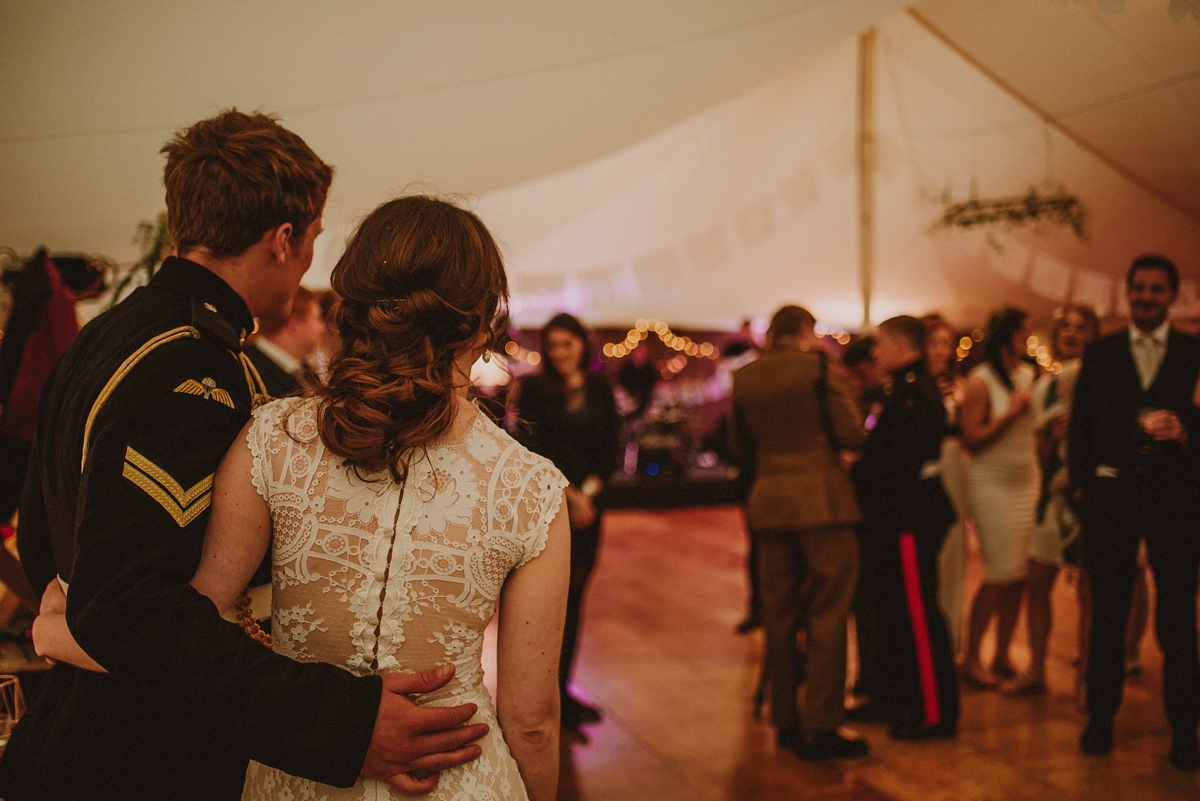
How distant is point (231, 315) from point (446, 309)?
0.43 m

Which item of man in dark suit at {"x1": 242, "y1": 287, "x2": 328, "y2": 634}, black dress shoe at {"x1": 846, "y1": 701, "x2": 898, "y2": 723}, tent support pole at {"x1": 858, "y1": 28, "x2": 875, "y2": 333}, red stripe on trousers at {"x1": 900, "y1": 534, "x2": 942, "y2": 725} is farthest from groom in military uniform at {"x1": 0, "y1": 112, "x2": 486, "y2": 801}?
tent support pole at {"x1": 858, "y1": 28, "x2": 875, "y2": 333}

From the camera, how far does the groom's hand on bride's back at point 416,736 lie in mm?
929

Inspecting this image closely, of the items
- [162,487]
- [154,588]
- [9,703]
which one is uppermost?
[162,487]

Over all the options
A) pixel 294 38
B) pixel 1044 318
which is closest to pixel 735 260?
pixel 1044 318

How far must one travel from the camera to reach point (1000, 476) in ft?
11.5

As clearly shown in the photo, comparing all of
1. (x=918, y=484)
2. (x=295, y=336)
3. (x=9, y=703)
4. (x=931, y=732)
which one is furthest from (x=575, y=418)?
(x=9, y=703)

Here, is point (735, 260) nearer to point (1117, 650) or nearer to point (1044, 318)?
point (1044, 318)

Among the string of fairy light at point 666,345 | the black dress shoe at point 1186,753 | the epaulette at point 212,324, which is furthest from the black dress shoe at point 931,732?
the string of fairy light at point 666,345

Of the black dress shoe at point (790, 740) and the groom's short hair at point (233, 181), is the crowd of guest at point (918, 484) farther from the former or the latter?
the groom's short hair at point (233, 181)

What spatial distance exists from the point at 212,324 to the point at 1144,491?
2.79 m

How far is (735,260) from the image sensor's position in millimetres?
6840

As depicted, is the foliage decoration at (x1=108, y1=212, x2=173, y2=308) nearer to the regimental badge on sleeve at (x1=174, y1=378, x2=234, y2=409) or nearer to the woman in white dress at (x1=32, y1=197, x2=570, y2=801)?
the regimental badge on sleeve at (x1=174, y1=378, x2=234, y2=409)

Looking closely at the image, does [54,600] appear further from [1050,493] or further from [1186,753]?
[1050,493]

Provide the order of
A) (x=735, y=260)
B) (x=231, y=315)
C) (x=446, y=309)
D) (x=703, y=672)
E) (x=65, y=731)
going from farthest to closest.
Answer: (x=735, y=260), (x=703, y=672), (x=231, y=315), (x=65, y=731), (x=446, y=309)
